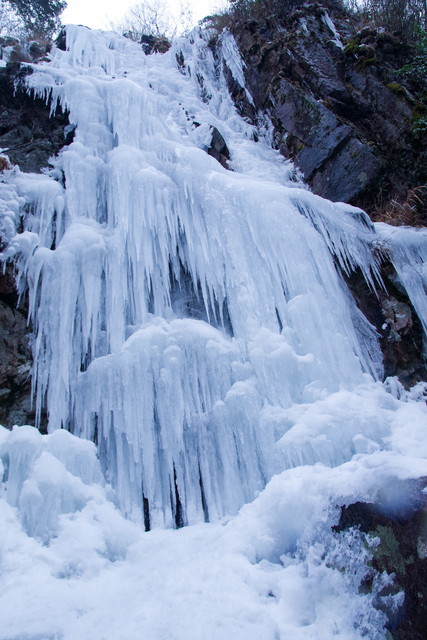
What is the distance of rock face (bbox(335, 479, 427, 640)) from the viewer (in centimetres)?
178

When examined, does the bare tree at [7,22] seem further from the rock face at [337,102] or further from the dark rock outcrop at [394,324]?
the dark rock outcrop at [394,324]

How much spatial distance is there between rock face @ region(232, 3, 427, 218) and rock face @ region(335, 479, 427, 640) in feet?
17.5

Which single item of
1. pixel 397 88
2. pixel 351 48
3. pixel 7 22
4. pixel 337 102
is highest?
pixel 351 48

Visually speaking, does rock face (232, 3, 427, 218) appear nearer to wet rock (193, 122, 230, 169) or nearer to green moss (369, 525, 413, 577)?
wet rock (193, 122, 230, 169)

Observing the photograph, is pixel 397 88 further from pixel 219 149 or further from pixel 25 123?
pixel 25 123

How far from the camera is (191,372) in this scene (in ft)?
12.5

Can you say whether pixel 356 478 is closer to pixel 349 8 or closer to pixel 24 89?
pixel 24 89

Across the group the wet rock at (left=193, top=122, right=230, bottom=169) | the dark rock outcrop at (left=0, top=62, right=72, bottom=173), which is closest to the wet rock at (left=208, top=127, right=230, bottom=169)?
the wet rock at (left=193, top=122, right=230, bottom=169)

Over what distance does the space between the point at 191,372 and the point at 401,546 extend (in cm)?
220

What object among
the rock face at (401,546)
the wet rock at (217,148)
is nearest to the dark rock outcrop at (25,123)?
the wet rock at (217,148)

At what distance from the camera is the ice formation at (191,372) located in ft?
7.77

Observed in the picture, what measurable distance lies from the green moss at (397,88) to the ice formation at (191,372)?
3451mm

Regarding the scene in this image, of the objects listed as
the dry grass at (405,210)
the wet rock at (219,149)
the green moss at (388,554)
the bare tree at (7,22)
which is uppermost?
the dry grass at (405,210)

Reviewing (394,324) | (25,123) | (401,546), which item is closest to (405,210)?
(394,324)
